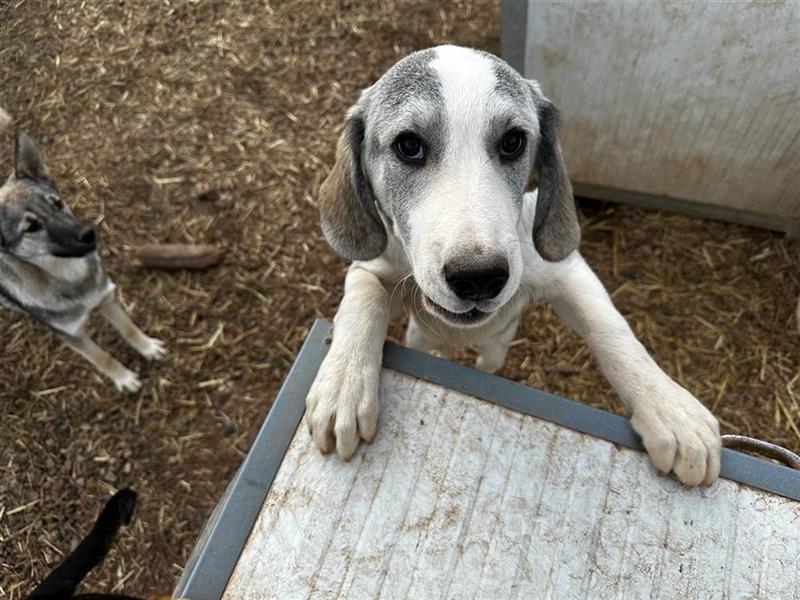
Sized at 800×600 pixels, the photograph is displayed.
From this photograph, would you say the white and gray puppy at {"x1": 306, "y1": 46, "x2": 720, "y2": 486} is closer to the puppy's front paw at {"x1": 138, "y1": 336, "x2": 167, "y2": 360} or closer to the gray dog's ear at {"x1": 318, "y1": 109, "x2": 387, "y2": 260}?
the gray dog's ear at {"x1": 318, "y1": 109, "x2": 387, "y2": 260}

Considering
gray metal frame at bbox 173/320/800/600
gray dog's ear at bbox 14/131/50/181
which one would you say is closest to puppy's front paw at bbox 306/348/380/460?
gray metal frame at bbox 173/320/800/600

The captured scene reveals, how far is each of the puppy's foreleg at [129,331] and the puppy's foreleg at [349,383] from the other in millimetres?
2103

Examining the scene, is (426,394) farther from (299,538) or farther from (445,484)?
(299,538)

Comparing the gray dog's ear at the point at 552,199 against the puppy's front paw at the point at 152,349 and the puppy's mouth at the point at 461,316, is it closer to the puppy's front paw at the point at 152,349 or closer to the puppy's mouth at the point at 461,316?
the puppy's mouth at the point at 461,316

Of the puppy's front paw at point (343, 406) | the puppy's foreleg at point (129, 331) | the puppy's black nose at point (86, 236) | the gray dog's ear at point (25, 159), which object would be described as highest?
the puppy's front paw at point (343, 406)

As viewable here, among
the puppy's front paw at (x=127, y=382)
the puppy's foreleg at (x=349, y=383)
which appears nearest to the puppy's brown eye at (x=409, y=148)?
the puppy's foreleg at (x=349, y=383)

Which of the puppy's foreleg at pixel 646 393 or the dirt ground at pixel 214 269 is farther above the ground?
the puppy's foreleg at pixel 646 393

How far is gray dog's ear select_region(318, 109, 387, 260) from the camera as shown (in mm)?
2570

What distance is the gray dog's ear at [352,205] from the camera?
257cm

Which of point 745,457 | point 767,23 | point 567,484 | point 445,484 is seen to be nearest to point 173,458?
point 445,484

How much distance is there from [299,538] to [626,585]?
1.10m

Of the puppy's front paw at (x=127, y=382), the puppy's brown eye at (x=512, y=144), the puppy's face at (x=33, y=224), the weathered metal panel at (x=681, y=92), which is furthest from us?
the puppy's front paw at (x=127, y=382)

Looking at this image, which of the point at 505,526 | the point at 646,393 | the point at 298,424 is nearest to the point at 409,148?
the point at 298,424

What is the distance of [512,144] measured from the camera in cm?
226
